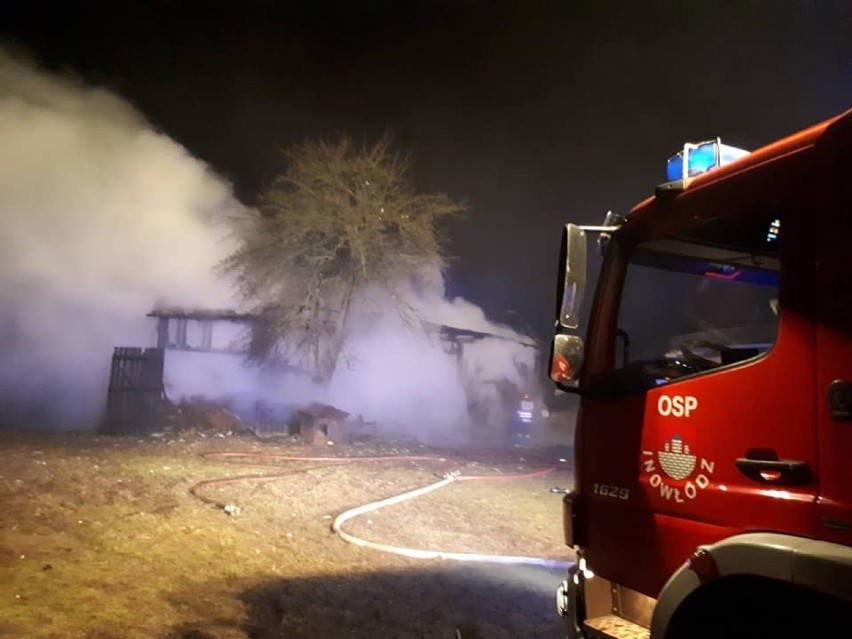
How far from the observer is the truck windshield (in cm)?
269

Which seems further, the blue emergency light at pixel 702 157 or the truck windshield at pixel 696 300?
the blue emergency light at pixel 702 157

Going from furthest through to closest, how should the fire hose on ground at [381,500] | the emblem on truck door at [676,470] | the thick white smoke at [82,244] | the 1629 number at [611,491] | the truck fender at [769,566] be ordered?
the thick white smoke at [82,244] → the fire hose on ground at [381,500] → the 1629 number at [611,491] → the emblem on truck door at [676,470] → the truck fender at [769,566]

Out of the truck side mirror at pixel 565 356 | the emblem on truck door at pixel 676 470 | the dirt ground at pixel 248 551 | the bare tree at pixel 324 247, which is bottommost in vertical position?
the dirt ground at pixel 248 551

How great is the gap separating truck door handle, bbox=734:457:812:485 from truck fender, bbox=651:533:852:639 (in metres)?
0.17

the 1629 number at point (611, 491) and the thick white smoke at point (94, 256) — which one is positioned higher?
the thick white smoke at point (94, 256)

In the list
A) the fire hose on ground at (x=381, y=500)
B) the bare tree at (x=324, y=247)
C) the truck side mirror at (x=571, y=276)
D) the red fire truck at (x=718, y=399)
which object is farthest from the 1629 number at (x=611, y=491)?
the bare tree at (x=324, y=247)

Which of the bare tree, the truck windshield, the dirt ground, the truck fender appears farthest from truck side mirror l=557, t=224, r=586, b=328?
the bare tree

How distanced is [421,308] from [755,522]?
62.4ft

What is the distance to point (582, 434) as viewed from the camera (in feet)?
10.2

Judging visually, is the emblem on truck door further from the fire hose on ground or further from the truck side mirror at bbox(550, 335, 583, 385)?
the fire hose on ground

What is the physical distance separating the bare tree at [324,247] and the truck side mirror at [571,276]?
1483 centimetres

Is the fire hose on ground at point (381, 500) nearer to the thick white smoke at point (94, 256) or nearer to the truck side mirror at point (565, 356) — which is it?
the truck side mirror at point (565, 356)

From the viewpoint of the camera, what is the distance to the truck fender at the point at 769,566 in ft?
6.12

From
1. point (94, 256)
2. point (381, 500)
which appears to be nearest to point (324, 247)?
point (94, 256)
